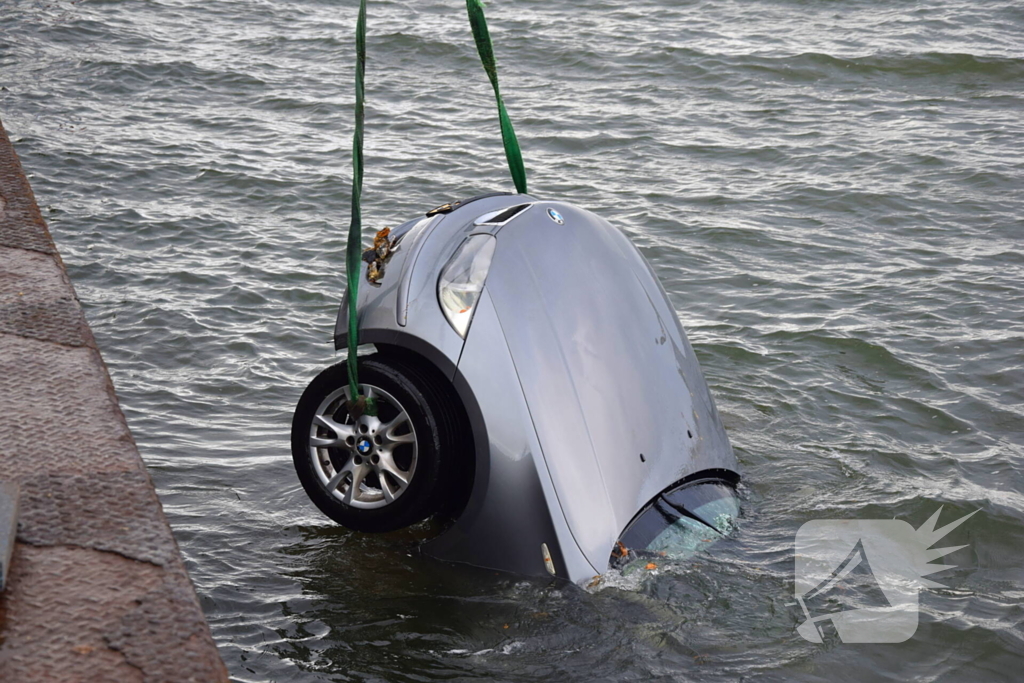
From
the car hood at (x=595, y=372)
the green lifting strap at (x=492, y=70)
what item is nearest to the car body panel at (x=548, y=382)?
the car hood at (x=595, y=372)

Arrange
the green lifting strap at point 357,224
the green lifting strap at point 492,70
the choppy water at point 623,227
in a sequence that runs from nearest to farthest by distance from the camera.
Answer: the green lifting strap at point 357,224 < the choppy water at point 623,227 < the green lifting strap at point 492,70

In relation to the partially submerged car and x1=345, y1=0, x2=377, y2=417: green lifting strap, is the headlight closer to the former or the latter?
the partially submerged car

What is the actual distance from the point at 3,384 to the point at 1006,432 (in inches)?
164

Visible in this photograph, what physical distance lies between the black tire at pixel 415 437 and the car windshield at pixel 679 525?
0.58 meters

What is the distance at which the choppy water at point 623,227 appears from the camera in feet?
10.8

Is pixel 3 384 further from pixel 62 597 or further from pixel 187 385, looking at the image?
pixel 187 385

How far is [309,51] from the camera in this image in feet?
40.1

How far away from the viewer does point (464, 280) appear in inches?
132

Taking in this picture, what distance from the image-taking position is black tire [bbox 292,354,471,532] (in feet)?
10.6

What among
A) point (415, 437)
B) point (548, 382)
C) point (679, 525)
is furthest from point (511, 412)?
point (679, 525)

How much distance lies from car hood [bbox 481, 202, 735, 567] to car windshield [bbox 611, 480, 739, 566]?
2.2 inches

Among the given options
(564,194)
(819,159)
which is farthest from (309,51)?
(819,159)

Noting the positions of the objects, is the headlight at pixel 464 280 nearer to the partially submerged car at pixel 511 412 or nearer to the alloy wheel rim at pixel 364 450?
the partially submerged car at pixel 511 412

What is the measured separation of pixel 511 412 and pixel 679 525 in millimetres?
701
